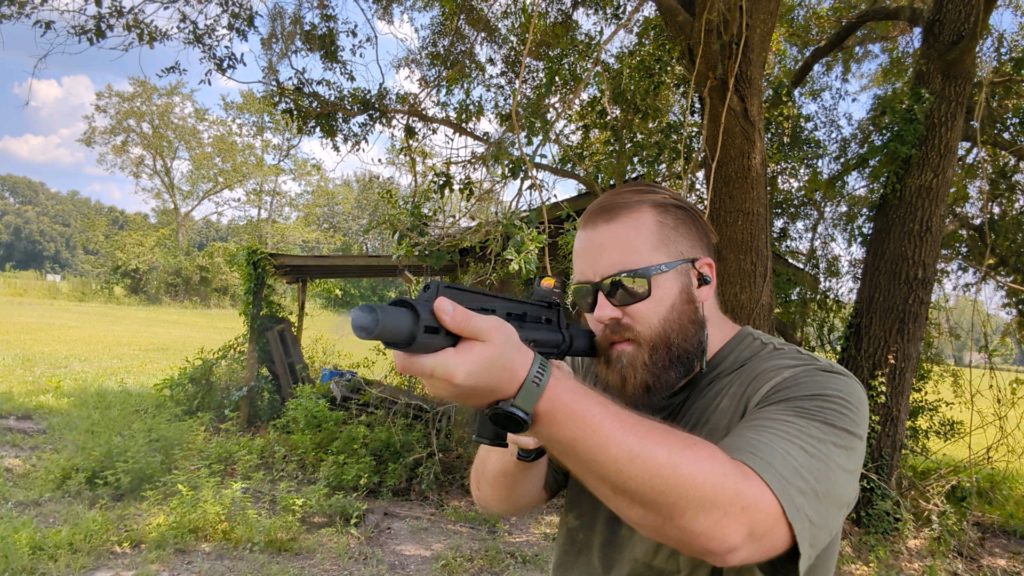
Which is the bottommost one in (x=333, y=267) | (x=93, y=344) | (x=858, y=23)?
(x=93, y=344)

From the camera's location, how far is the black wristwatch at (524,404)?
36.5 inches

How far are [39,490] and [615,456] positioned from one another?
25.0ft

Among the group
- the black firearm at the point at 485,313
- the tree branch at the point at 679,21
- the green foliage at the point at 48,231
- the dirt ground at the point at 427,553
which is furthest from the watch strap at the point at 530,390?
the green foliage at the point at 48,231

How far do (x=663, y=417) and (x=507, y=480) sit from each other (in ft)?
1.51

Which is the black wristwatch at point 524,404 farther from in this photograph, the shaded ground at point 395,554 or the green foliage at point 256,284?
the green foliage at point 256,284

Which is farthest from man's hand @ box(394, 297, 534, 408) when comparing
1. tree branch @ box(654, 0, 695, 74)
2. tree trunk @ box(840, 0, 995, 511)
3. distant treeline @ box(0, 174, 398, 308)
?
distant treeline @ box(0, 174, 398, 308)

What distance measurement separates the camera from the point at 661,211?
1489mm

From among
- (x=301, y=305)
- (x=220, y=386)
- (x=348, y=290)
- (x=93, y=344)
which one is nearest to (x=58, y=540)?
(x=220, y=386)

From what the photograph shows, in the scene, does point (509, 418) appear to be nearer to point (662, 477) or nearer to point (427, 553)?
point (662, 477)

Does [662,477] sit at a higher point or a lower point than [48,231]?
lower

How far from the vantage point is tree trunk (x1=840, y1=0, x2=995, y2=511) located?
5.64 meters

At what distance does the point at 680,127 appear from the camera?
5.77m

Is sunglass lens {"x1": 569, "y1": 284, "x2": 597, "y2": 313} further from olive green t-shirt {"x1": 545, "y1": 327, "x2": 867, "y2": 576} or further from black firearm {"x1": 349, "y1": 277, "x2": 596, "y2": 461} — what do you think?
olive green t-shirt {"x1": 545, "y1": 327, "x2": 867, "y2": 576}

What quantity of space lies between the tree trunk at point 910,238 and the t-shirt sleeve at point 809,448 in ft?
18.5
